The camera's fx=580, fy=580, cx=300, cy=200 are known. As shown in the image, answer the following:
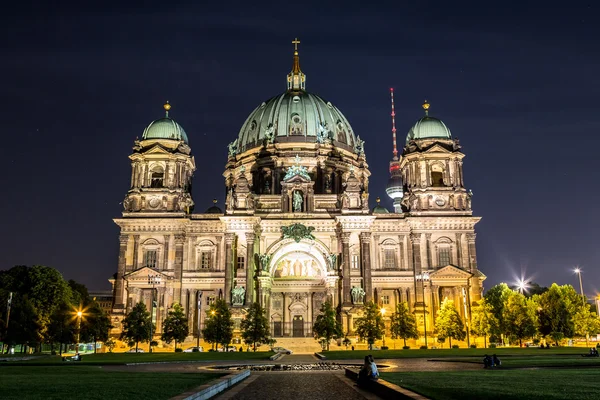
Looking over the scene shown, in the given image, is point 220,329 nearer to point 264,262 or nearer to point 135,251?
point 264,262

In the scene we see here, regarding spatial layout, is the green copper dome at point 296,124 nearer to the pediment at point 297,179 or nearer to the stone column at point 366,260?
the pediment at point 297,179

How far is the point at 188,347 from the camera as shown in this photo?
Result: 71062 mm

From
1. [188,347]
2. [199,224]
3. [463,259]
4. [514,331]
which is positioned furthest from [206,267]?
[514,331]

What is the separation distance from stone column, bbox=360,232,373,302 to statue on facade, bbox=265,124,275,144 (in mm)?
25930

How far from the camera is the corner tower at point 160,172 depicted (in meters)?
80.6

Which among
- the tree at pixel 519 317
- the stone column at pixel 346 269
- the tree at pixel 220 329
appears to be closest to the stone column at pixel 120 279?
the tree at pixel 220 329

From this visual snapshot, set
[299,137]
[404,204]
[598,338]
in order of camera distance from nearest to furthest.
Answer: [404,204] → [299,137] → [598,338]

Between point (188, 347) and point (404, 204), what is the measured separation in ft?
119

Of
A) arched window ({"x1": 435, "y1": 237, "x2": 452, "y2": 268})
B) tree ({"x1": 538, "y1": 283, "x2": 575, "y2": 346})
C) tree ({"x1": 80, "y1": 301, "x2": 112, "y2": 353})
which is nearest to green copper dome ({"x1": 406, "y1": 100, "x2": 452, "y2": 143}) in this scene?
arched window ({"x1": 435, "y1": 237, "x2": 452, "y2": 268})

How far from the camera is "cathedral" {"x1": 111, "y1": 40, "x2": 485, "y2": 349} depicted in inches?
2992

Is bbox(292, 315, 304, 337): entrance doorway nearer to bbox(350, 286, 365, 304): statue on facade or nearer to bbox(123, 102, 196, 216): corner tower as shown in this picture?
bbox(350, 286, 365, 304): statue on facade

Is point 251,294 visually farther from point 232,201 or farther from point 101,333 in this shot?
point 101,333

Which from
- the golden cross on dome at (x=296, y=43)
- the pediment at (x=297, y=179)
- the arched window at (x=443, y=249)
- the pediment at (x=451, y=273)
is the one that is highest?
the golden cross on dome at (x=296, y=43)

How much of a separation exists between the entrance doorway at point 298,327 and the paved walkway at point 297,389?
55770 mm
